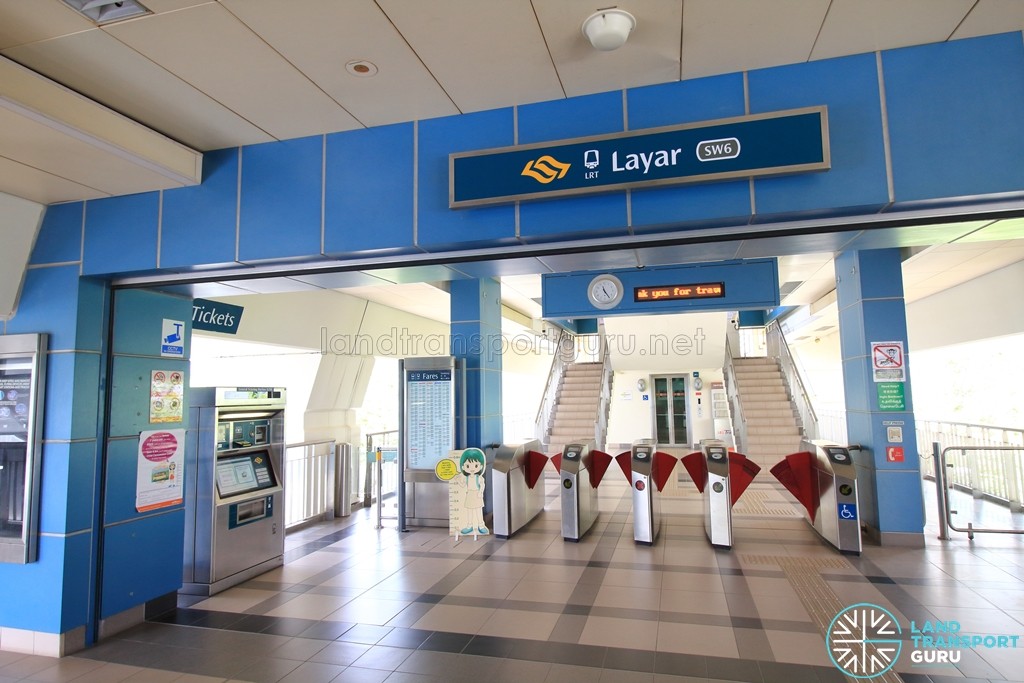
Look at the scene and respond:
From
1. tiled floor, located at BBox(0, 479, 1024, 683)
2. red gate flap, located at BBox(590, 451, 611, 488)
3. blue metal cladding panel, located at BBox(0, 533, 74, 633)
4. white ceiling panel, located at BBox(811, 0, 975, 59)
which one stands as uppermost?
white ceiling panel, located at BBox(811, 0, 975, 59)

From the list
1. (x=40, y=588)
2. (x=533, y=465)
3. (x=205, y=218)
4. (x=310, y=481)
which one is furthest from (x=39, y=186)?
(x=533, y=465)

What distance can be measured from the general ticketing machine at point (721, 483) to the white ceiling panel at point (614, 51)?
4.24 m

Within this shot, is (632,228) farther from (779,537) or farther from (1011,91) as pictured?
(779,537)

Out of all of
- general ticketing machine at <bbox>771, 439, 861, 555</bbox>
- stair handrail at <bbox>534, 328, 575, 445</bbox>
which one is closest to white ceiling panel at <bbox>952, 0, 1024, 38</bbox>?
general ticketing machine at <bbox>771, 439, 861, 555</bbox>

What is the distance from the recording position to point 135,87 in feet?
10.5

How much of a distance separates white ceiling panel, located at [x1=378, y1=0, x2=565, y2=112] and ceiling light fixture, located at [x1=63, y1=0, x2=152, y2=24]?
3.59 feet

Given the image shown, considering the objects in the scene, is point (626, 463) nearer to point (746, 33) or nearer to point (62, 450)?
point (746, 33)

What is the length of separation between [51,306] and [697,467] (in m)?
6.29

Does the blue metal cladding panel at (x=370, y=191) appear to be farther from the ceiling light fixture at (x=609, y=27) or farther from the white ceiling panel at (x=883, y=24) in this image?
the white ceiling panel at (x=883, y=24)

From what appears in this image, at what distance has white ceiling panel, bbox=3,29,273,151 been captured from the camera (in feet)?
9.30

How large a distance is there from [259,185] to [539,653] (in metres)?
3.55

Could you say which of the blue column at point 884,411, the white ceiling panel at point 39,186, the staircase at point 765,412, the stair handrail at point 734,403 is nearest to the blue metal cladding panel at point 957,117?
the blue column at point 884,411

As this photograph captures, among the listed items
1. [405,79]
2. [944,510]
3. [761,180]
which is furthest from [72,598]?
[944,510]

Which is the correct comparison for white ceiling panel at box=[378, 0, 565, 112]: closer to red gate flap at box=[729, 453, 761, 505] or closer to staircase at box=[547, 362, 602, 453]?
red gate flap at box=[729, 453, 761, 505]
